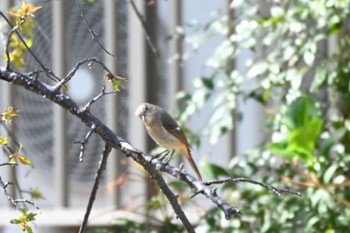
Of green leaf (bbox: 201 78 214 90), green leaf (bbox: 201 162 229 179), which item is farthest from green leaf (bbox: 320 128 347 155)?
green leaf (bbox: 201 78 214 90)

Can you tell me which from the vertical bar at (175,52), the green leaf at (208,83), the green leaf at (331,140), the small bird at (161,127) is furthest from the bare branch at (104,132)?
the vertical bar at (175,52)

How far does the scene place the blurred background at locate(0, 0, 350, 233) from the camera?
3.48 meters

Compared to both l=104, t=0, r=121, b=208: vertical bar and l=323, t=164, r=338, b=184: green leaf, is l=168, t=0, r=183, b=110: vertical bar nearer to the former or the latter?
l=104, t=0, r=121, b=208: vertical bar

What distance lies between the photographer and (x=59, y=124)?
15.0 ft

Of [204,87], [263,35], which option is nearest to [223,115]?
[204,87]

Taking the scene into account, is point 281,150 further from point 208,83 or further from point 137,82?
point 137,82

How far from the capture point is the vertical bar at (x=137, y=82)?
172 inches

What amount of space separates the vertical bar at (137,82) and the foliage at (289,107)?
0.47 meters

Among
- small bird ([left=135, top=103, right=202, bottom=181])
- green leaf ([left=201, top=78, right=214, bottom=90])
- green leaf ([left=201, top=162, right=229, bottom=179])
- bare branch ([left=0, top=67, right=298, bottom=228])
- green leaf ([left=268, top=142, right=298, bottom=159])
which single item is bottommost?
bare branch ([left=0, top=67, right=298, bottom=228])

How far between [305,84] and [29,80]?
239cm

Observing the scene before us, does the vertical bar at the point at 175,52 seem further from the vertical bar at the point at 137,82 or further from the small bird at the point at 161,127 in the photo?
the small bird at the point at 161,127

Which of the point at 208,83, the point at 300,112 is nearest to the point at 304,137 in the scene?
the point at 300,112

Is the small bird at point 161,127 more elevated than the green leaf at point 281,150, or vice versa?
the green leaf at point 281,150

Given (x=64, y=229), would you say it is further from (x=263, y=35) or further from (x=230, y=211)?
(x=230, y=211)
